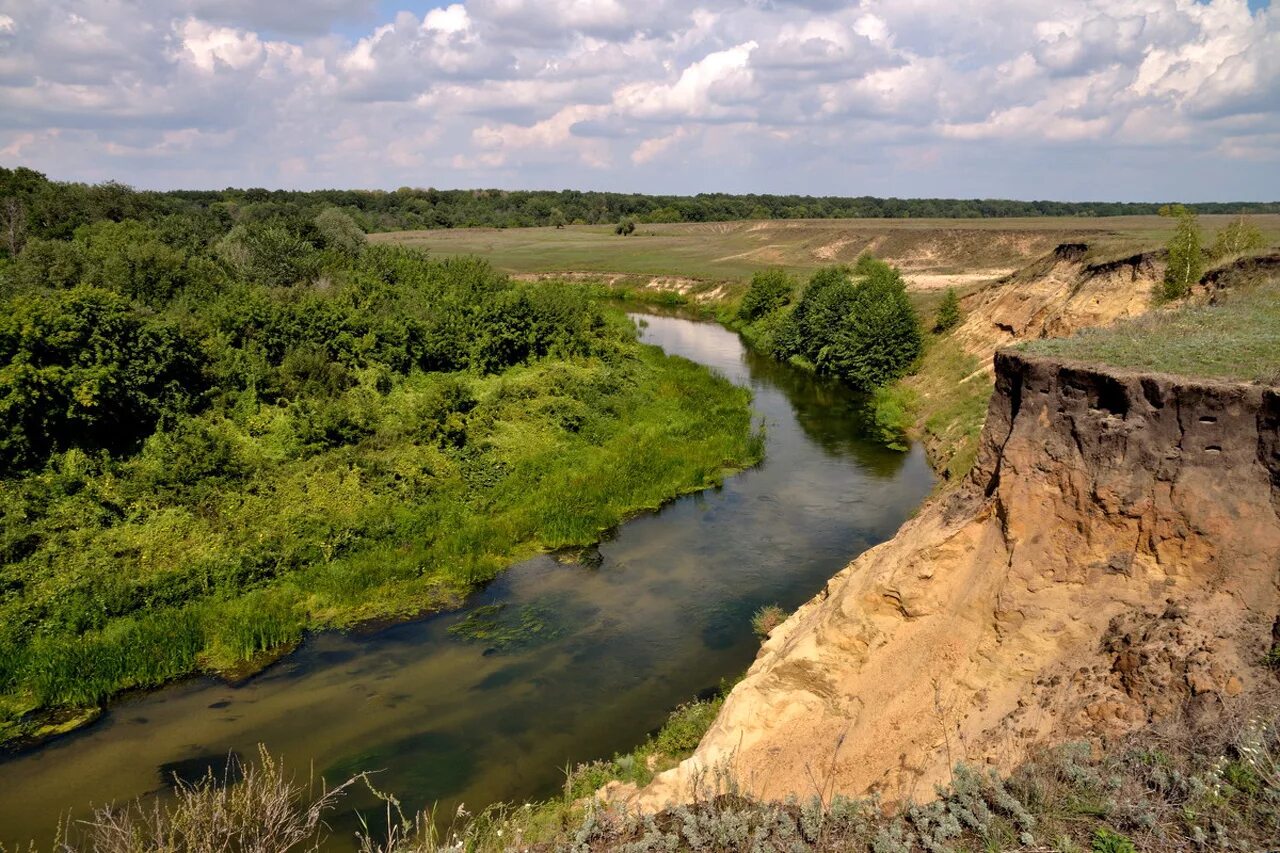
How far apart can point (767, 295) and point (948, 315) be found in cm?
1736

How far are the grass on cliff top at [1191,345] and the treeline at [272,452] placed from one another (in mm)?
14031

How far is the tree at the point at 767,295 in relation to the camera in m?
59.1

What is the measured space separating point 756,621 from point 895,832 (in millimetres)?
10380

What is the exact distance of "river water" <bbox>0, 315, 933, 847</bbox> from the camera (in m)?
13.9

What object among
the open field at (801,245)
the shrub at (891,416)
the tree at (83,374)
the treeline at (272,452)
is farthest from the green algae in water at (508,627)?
the open field at (801,245)

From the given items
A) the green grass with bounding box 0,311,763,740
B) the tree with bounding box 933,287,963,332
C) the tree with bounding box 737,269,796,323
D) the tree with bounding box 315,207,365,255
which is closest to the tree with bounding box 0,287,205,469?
the green grass with bounding box 0,311,763,740

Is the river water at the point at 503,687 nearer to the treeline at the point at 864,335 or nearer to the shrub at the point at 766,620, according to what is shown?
the shrub at the point at 766,620

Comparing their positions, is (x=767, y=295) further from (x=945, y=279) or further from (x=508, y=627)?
(x=508, y=627)

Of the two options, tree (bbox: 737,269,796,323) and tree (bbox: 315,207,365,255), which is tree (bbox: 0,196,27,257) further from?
tree (bbox: 737,269,796,323)

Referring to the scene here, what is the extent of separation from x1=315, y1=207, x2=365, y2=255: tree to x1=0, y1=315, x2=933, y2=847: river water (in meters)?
41.2

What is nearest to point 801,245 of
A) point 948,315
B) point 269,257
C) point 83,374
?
point 948,315

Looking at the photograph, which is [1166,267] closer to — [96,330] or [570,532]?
[570,532]

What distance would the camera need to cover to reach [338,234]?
57.0m

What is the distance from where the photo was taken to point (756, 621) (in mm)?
18125
